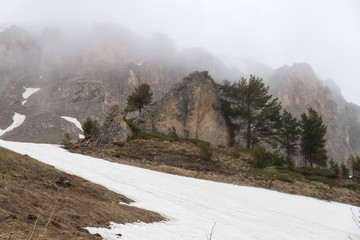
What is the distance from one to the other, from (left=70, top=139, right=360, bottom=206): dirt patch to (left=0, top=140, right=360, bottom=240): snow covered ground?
2.71 meters

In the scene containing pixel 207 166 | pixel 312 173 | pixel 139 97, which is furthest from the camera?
pixel 139 97

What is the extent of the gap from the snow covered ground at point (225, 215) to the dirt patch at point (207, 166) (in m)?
2.71

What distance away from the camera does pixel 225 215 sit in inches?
310

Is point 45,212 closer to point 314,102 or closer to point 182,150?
point 182,150

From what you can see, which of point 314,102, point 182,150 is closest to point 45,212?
point 182,150

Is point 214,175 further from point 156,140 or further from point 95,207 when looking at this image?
point 95,207

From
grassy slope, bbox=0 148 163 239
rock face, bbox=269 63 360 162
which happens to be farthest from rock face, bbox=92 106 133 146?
rock face, bbox=269 63 360 162

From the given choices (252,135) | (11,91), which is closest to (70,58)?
(11,91)

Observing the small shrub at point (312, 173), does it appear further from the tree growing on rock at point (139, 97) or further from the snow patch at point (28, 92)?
the snow patch at point (28, 92)

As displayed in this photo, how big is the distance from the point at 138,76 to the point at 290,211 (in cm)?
17481

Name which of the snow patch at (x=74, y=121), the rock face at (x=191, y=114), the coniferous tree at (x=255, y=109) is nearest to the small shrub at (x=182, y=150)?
the rock face at (x=191, y=114)

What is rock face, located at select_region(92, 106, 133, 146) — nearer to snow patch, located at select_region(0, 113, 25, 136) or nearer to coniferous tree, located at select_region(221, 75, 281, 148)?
coniferous tree, located at select_region(221, 75, 281, 148)

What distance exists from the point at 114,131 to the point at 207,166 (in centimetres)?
989

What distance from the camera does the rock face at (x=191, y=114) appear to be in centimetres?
3369
